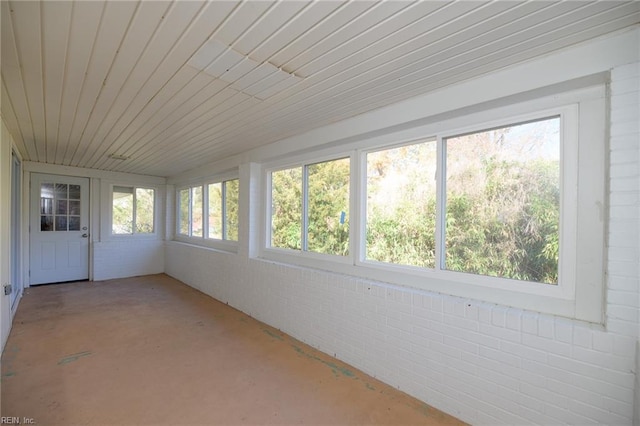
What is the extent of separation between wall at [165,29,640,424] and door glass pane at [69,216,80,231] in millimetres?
5618

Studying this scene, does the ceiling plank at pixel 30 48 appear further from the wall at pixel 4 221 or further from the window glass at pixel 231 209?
the window glass at pixel 231 209

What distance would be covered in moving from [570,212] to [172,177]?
7295 mm

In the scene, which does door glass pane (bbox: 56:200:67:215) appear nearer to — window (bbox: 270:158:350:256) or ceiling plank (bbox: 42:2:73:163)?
ceiling plank (bbox: 42:2:73:163)

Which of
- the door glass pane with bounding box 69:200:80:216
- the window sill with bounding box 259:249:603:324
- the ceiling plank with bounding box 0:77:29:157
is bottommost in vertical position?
the window sill with bounding box 259:249:603:324

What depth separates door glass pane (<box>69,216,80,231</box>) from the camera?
6.13 metres

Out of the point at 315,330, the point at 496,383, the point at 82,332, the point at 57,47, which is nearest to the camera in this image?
the point at 57,47

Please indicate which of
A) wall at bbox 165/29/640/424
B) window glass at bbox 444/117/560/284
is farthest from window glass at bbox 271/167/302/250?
window glass at bbox 444/117/560/284

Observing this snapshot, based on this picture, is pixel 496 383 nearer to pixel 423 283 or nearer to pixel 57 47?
pixel 423 283

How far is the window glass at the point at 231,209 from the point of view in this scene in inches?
196

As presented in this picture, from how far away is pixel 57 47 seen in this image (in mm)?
1737

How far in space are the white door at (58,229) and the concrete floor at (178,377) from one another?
197 centimetres

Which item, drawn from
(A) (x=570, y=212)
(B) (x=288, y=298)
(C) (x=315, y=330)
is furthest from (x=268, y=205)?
(A) (x=570, y=212)

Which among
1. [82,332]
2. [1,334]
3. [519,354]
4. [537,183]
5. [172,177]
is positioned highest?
[172,177]

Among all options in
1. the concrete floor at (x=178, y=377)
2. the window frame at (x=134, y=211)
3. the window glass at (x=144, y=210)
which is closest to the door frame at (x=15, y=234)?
the concrete floor at (x=178, y=377)
